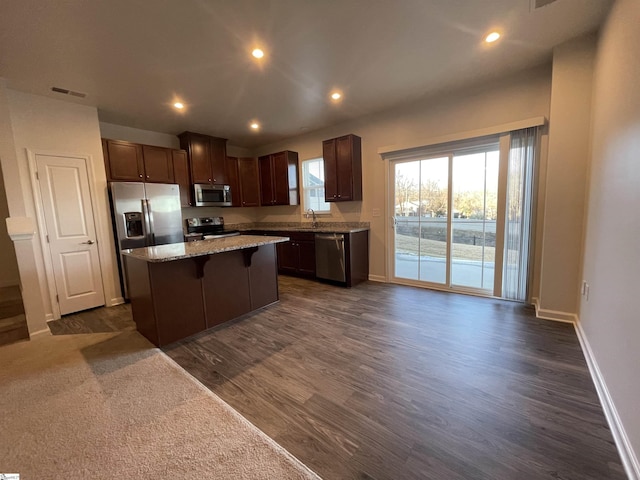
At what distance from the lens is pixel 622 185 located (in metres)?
1.62

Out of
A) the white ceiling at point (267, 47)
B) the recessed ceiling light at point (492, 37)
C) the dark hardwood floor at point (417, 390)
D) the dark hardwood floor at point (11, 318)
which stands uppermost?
the white ceiling at point (267, 47)

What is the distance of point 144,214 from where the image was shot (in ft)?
12.7

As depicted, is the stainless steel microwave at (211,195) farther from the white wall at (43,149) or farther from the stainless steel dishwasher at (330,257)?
the stainless steel dishwasher at (330,257)

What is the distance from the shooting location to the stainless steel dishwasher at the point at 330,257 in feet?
13.7

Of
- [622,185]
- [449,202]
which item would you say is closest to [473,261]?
[449,202]

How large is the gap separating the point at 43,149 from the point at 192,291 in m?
2.69

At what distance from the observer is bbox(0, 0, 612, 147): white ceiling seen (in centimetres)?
196

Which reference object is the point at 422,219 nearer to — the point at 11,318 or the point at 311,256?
the point at 311,256

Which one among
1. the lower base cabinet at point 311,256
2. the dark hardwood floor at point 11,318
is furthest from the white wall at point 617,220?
the dark hardwood floor at point 11,318

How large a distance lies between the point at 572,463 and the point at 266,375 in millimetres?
1806

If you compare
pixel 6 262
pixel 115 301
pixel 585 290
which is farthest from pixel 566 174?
pixel 6 262

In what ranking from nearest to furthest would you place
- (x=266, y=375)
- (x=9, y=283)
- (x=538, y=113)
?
(x=266, y=375), (x=538, y=113), (x=9, y=283)

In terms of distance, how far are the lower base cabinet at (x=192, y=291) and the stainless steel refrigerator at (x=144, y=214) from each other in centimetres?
117

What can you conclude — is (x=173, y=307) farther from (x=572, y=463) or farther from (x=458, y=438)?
(x=572, y=463)
